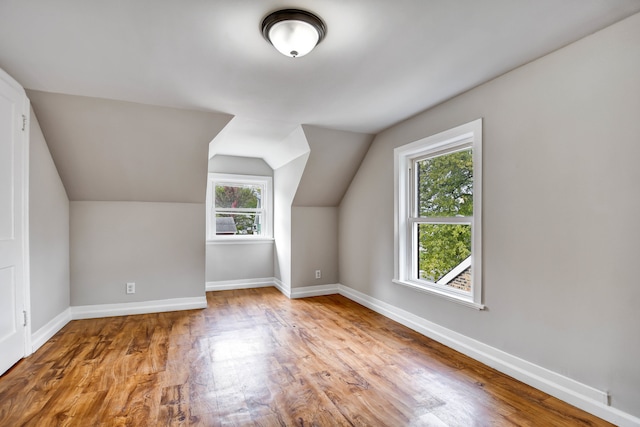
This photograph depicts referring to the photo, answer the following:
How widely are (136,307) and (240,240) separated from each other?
5.84 feet

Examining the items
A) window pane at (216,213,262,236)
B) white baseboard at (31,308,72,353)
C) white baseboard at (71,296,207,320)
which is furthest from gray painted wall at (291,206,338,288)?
white baseboard at (31,308,72,353)

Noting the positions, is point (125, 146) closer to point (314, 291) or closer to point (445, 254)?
point (314, 291)

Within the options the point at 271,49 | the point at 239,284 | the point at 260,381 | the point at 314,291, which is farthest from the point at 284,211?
the point at 271,49

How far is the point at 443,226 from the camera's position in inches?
122

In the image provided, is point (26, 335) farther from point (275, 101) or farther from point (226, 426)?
point (275, 101)

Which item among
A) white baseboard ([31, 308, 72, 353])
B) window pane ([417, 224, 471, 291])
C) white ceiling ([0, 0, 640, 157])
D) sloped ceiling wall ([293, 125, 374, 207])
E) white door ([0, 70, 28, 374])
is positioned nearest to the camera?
white ceiling ([0, 0, 640, 157])

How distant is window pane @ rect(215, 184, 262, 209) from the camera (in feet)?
17.0

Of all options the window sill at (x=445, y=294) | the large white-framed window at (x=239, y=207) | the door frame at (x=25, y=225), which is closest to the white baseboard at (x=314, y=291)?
the large white-framed window at (x=239, y=207)

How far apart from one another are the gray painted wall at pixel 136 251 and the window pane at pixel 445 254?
2724 millimetres

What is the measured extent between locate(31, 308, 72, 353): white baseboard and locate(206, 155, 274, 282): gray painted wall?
1.85 metres

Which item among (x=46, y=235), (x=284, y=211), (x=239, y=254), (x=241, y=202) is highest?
(x=241, y=202)

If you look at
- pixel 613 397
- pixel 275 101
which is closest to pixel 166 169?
pixel 275 101

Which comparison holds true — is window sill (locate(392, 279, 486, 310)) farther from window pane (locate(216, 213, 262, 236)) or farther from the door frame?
the door frame

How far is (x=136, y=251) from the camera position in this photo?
385 centimetres
